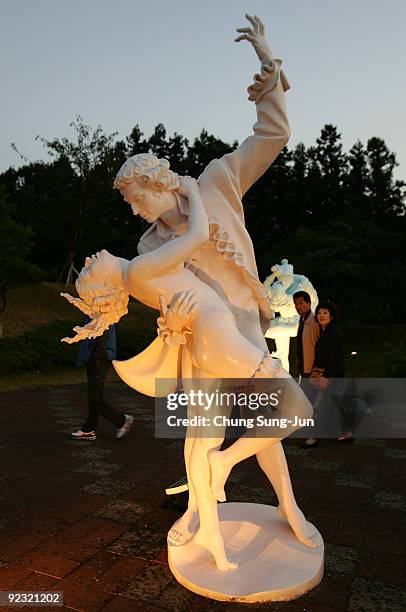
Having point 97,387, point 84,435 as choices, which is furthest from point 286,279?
point 84,435

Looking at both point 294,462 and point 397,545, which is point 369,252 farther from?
point 397,545

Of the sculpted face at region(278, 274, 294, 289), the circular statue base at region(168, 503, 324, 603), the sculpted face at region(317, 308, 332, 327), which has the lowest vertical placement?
the circular statue base at region(168, 503, 324, 603)

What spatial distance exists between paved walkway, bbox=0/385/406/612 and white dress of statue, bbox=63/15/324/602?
162 millimetres

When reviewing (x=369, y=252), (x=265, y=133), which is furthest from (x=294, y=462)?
(x=369, y=252)

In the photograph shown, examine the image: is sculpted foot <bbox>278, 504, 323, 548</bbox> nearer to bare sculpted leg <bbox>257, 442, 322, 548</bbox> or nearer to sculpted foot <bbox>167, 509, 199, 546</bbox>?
bare sculpted leg <bbox>257, 442, 322, 548</bbox>

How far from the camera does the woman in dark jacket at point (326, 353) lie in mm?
4938

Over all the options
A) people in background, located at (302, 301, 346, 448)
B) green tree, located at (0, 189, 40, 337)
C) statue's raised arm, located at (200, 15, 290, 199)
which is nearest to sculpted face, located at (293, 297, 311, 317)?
people in background, located at (302, 301, 346, 448)

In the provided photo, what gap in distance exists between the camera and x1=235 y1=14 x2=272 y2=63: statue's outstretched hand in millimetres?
2504

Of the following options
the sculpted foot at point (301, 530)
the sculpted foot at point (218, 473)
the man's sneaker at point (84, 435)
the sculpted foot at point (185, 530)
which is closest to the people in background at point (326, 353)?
the man's sneaker at point (84, 435)

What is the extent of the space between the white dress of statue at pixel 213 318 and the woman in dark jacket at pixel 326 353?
7.59ft

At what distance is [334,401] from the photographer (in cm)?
579

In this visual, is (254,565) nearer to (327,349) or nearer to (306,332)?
(327,349)

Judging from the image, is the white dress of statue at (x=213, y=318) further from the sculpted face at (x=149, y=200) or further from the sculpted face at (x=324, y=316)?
the sculpted face at (x=324, y=316)

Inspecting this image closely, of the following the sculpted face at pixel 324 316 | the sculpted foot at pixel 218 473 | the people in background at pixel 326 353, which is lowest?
the sculpted foot at pixel 218 473
